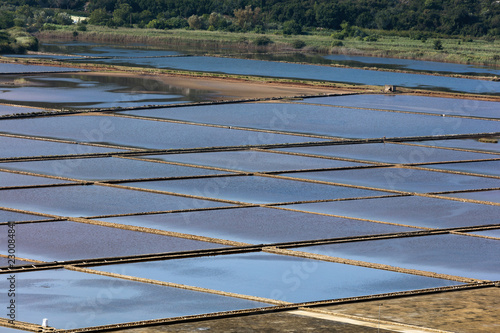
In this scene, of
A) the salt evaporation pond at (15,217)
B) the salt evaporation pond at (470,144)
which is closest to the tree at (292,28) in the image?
the salt evaporation pond at (470,144)

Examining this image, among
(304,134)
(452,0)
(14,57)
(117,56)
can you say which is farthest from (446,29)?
(304,134)

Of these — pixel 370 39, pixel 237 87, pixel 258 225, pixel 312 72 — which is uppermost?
pixel 370 39

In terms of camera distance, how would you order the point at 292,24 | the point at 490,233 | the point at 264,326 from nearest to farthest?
the point at 264,326 < the point at 490,233 < the point at 292,24

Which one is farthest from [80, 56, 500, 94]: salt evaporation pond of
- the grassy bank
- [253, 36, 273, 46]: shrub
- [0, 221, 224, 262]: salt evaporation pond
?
[0, 221, 224, 262]: salt evaporation pond

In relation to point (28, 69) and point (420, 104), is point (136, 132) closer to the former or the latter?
point (420, 104)

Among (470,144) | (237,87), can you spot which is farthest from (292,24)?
(470,144)

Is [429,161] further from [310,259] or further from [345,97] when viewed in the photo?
[345,97]

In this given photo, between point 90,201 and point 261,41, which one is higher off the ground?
point 261,41
